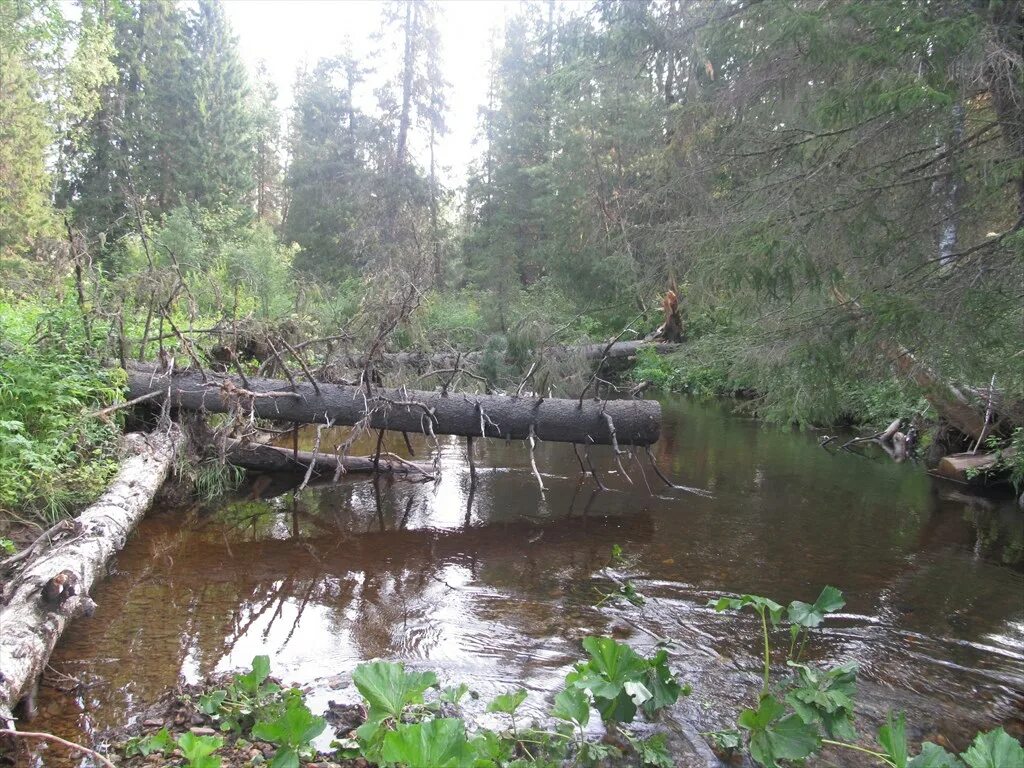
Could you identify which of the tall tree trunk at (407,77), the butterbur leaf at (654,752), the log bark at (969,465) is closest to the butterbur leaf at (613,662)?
the butterbur leaf at (654,752)

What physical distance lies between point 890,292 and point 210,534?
5988mm

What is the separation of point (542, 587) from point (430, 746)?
123 inches

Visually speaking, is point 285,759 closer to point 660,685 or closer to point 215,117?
point 660,685

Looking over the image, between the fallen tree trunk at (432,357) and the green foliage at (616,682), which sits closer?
the green foliage at (616,682)

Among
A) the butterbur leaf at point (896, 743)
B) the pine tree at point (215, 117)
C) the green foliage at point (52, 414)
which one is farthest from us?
the pine tree at point (215, 117)

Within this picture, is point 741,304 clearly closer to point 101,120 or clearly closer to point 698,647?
point 698,647

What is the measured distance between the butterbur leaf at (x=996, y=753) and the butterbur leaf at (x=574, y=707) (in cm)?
126

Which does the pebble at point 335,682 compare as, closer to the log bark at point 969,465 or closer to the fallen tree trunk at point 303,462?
the fallen tree trunk at point 303,462

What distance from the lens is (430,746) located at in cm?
189

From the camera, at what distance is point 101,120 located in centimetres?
2675

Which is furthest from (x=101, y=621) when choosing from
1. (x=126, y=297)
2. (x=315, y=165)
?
(x=315, y=165)

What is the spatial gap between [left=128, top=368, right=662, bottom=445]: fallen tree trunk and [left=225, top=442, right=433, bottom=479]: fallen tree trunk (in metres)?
0.55

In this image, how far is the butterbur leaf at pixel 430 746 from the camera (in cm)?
184

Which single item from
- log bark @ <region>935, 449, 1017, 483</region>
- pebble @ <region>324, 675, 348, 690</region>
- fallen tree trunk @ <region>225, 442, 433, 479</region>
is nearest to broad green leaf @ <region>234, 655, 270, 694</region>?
pebble @ <region>324, 675, 348, 690</region>
